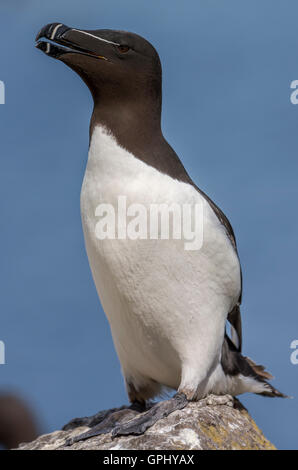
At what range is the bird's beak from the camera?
6.83m

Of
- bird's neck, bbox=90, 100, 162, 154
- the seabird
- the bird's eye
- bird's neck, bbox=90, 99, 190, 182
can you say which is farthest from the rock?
the bird's eye

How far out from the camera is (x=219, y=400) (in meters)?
7.27

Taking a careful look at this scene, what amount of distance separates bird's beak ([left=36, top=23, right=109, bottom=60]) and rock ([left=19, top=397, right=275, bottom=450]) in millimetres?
2840

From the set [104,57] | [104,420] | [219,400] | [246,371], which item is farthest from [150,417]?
[104,57]

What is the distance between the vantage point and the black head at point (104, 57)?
683 centimetres

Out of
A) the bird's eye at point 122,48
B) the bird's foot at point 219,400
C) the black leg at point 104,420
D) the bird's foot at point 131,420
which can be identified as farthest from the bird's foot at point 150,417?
the bird's eye at point 122,48

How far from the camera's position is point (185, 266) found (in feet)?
22.5

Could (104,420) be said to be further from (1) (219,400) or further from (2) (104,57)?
(2) (104,57)

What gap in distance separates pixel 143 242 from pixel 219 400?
1554 millimetres

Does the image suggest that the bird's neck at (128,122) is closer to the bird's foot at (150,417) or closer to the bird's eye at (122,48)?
the bird's eye at (122,48)

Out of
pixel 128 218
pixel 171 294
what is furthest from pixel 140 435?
pixel 128 218
